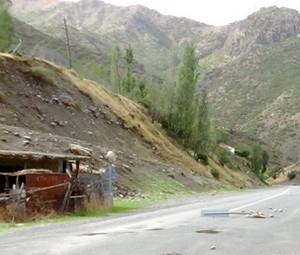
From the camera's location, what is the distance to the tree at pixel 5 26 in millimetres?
60794

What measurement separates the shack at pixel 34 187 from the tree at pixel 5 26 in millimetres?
34422

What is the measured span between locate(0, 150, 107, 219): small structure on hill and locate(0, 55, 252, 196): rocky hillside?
6.03 meters

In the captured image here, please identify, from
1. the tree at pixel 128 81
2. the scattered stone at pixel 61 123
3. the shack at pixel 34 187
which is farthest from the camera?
the tree at pixel 128 81

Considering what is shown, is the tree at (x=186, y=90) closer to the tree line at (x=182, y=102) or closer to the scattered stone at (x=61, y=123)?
the tree line at (x=182, y=102)

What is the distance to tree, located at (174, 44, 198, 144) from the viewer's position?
6856cm

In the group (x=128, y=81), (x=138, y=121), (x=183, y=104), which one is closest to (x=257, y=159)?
(x=128, y=81)

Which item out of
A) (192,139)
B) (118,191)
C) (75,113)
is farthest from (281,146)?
(118,191)

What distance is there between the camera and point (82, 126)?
1998 inches

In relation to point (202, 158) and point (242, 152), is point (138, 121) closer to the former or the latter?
point (202, 158)

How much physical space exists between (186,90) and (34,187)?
45919 millimetres

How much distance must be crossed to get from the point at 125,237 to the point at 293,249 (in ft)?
A: 12.8

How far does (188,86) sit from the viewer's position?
6850 cm

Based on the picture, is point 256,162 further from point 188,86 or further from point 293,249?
point 293,249

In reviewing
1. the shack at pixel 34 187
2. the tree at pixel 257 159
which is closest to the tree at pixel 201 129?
the tree at pixel 257 159
